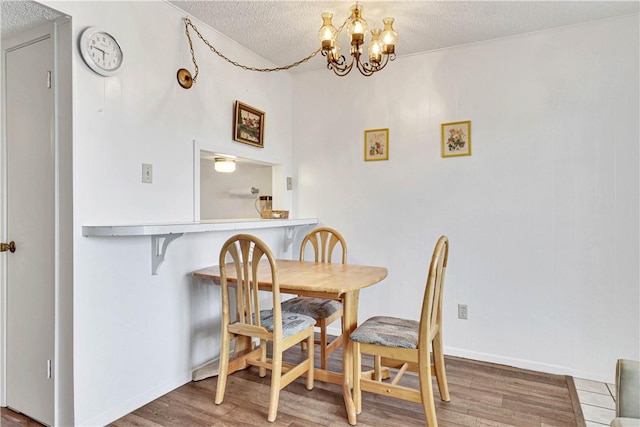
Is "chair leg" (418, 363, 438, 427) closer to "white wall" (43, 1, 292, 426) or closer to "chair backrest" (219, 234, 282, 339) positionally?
"chair backrest" (219, 234, 282, 339)

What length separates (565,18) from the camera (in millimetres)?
2430

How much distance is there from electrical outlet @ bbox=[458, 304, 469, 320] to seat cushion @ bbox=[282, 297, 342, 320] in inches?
37.5

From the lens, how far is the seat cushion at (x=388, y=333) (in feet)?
6.07

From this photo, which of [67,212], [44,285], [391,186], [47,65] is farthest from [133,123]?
[391,186]

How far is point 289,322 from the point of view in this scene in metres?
2.12

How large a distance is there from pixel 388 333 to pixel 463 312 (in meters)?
1.17

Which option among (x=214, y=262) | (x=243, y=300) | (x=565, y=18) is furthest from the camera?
(x=214, y=262)

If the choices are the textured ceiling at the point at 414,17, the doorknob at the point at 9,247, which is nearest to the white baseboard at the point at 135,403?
the doorknob at the point at 9,247

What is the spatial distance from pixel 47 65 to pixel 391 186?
Result: 2.34 meters

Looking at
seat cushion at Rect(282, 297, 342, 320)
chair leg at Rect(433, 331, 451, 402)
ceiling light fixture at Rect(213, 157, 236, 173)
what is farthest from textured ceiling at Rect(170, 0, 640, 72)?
chair leg at Rect(433, 331, 451, 402)

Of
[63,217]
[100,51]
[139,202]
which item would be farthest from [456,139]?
[63,217]

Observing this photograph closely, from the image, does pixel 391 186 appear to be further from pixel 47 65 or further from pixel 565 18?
pixel 47 65

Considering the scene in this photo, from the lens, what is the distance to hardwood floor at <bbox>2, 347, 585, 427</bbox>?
194 centimetres

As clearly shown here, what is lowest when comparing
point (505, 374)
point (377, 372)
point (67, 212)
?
point (505, 374)
